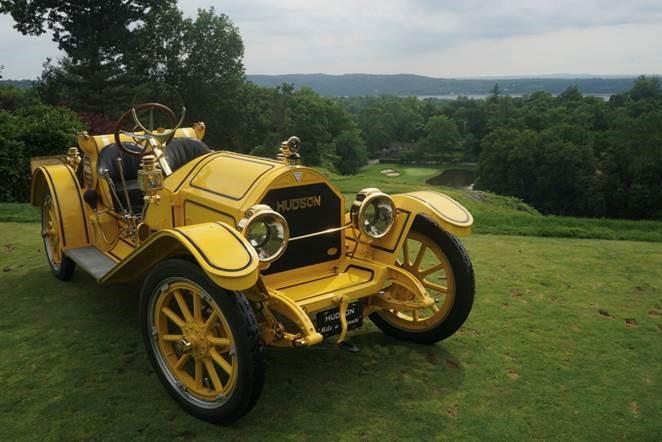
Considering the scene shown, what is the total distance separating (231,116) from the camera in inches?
1345

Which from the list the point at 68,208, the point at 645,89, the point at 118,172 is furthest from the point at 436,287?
the point at 645,89

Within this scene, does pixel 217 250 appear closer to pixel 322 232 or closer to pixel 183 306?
pixel 183 306

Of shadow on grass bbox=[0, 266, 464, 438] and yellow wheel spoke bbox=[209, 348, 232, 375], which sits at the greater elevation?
yellow wheel spoke bbox=[209, 348, 232, 375]

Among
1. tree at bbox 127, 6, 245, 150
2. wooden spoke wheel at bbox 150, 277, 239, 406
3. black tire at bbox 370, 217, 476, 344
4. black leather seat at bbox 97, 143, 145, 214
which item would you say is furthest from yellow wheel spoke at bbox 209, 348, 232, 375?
tree at bbox 127, 6, 245, 150

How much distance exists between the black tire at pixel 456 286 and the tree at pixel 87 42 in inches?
947

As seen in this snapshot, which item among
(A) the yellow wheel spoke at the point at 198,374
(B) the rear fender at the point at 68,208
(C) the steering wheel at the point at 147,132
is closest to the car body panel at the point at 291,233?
(A) the yellow wheel spoke at the point at 198,374

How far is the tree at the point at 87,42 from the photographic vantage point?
24984 mm

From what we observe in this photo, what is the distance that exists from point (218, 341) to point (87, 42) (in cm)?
2648

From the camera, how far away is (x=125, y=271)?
13.1 ft

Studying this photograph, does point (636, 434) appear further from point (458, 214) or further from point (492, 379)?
point (458, 214)

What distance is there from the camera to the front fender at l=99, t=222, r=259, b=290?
2.81 meters

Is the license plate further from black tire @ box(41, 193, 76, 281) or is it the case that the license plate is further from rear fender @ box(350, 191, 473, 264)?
black tire @ box(41, 193, 76, 281)

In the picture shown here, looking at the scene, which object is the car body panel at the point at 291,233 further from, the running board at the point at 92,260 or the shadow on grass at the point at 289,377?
the running board at the point at 92,260

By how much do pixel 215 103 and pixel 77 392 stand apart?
31080 mm
